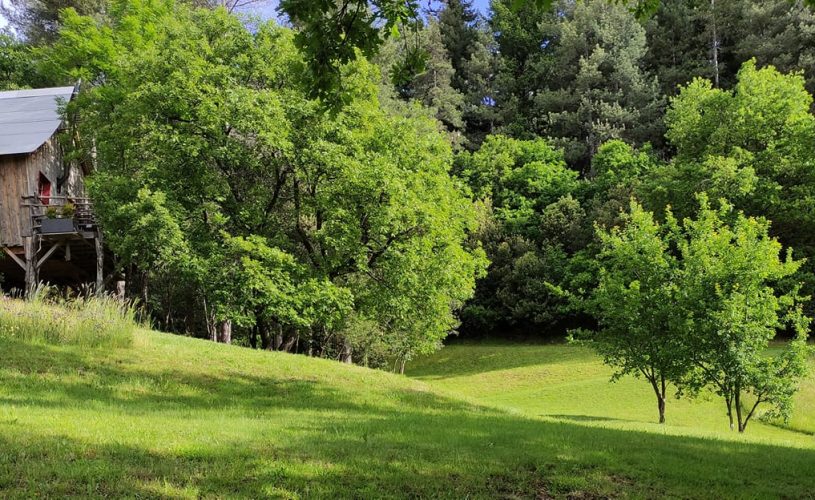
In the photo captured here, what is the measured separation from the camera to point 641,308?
1736 cm

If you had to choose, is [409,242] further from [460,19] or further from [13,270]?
[460,19]

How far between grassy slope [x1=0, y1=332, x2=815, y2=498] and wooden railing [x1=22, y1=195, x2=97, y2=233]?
1129cm

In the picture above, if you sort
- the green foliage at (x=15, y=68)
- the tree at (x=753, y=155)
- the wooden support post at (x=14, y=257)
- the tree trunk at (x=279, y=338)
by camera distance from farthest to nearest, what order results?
the green foliage at (x=15, y=68) → the tree at (x=753, y=155) → the tree trunk at (x=279, y=338) → the wooden support post at (x=14, y=257)

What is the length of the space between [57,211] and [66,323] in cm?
1054

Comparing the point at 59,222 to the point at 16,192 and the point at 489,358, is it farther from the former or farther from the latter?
the point at 489,358

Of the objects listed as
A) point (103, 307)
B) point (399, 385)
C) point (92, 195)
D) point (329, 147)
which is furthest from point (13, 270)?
point (399, 385)

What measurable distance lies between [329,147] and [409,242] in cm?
371

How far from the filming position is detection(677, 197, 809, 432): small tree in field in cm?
1545

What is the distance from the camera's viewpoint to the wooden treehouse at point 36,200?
2127 cm

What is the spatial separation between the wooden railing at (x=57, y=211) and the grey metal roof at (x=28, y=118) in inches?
69.4

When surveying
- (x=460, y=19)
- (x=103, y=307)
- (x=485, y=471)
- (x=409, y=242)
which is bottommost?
(x=485, y=471)

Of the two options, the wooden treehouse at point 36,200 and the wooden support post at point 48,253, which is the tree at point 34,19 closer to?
the wooden treehouse at point 36,200

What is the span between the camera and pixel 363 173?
17609mm

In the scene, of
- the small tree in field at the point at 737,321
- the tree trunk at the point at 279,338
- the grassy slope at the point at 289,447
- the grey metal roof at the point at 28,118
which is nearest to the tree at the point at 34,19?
the grey metal roof at the point at 28,118
